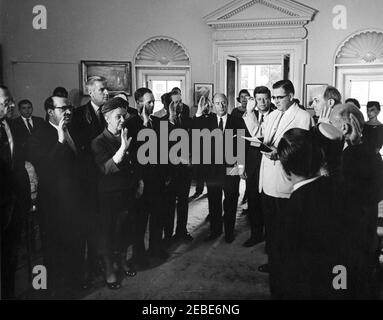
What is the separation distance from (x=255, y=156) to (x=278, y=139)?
1.16 feet

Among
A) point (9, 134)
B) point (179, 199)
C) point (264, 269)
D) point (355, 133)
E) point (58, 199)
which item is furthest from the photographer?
point (179, 199)

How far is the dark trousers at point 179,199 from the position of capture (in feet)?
10.0

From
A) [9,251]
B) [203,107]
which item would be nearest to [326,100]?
[203,107]

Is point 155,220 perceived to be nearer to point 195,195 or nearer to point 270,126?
point 195,195

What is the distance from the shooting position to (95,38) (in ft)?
9.78

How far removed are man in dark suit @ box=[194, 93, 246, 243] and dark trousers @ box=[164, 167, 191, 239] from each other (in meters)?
0.20

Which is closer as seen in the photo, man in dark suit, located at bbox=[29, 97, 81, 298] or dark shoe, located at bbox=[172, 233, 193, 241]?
man in dark suit, located at bbox=[29, 97, 81, 298]

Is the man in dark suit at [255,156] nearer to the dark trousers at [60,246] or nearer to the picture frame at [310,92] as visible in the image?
the picture frame at [310,92]

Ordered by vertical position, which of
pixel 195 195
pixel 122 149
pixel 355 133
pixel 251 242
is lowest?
pixel 251 242

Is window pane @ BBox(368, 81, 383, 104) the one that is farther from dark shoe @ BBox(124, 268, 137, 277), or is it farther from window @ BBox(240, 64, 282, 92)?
dark shoe @ BBox(124, 268, 137, 277)

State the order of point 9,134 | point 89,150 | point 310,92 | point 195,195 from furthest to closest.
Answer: point 195,195 → point 310,92 → point 89,150 → point 9,134

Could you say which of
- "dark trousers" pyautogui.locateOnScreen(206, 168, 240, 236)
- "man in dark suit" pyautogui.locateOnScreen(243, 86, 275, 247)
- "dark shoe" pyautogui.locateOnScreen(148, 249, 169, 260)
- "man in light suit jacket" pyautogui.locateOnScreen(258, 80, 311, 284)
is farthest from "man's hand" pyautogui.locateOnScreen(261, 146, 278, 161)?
"dark shoe" pyautogui.locateOnScreen(148, 249, 169, 260)

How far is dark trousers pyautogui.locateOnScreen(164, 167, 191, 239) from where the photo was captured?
3.05m

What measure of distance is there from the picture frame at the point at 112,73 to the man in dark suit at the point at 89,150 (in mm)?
304
